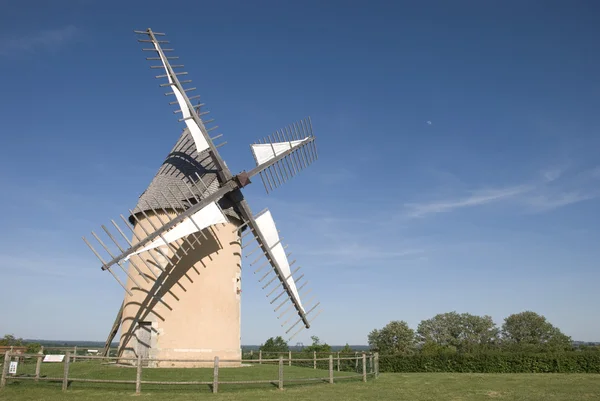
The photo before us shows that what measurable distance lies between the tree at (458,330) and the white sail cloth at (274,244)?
160 feet

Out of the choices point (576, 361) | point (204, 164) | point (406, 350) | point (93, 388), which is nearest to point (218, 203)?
point (204, 164)

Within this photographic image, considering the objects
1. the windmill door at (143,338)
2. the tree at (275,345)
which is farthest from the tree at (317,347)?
the windmill door at (143,338)

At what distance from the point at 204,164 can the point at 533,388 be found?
14.1 metres

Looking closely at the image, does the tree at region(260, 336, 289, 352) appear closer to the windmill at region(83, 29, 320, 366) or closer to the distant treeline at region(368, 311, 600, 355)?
the windmill at region(83, 29, 320, 366)

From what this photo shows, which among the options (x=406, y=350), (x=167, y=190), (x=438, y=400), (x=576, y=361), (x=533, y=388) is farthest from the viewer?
(x=406, y=350)

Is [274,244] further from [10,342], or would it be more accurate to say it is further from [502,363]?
[10,342]

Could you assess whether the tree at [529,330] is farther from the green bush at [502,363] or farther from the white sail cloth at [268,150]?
the white sail cloth at [268,150]

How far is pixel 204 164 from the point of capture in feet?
58.1

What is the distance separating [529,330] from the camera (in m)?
59.4

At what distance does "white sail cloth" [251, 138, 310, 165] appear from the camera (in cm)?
1745

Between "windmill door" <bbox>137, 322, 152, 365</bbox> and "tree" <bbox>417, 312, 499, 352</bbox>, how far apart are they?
51807mm

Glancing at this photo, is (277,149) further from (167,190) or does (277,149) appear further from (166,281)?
(166,281)

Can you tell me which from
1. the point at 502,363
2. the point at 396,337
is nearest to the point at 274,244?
the point at 502,363

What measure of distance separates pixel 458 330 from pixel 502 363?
134 feet
